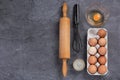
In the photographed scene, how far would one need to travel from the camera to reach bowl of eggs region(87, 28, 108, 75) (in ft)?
5.44

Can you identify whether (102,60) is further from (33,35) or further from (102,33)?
(33,35)

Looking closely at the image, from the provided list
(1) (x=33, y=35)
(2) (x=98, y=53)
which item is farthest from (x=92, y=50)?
(1) (x=33, y=35)

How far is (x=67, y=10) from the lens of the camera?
1742mm

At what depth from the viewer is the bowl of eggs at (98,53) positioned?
1659mm

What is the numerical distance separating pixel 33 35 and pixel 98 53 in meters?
0.29

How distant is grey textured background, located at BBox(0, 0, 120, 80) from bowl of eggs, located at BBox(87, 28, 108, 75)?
0.07 meters

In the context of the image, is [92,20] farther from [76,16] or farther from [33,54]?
[33,54]

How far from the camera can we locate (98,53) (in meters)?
1.68

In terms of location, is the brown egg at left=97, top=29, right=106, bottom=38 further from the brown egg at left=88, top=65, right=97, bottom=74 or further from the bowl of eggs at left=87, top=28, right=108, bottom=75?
the brown egg at left=88, top=65, right=97, bottom=74

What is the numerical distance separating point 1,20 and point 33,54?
0.65ft

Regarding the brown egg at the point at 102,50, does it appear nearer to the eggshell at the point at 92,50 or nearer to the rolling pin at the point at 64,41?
the eggshell at the point at 92,50

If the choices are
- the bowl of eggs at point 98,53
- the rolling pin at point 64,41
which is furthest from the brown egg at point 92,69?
the rolling pin at point 64,41

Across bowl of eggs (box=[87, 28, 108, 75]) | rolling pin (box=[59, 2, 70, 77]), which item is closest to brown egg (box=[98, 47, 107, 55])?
bowl of eggs (box=[87, 28, 108, 75])

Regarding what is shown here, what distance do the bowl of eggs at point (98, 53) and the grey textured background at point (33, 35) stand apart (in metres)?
0.07
